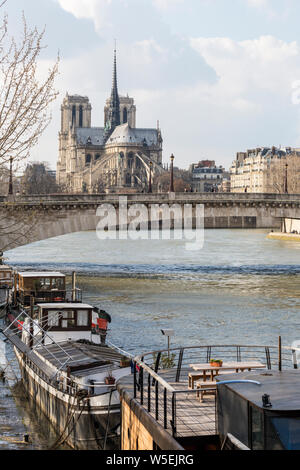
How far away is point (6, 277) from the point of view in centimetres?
3534

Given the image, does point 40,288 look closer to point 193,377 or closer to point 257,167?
point 193,377

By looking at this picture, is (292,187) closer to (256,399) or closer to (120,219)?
(120,219)

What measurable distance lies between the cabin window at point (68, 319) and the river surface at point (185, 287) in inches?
129

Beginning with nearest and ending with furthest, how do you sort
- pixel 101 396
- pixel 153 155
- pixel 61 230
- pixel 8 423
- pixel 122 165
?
pixel 101 396 < pixel 8 423 < pixel 61 230 < pixel 122 165 < pixel 153 155

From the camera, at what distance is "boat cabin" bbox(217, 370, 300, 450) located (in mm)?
7734

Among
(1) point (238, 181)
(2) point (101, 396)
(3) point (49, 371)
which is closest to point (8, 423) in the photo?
(3) point (49, 371)

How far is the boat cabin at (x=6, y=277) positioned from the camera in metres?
34.2

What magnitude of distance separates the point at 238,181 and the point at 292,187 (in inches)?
2789

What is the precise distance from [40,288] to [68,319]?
29.3ft

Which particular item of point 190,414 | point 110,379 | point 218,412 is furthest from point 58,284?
point 218,412

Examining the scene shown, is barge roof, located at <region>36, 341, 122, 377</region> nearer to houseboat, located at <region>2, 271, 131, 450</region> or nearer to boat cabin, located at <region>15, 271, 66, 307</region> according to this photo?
houseboat, located at <region>2, 271, 131, 450</region>

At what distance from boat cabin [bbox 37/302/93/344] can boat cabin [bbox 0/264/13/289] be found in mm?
12260

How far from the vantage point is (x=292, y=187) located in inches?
4021

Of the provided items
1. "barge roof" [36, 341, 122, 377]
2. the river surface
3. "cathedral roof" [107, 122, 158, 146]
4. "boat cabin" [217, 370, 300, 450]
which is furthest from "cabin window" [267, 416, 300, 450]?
"cathedral roof" [107, 122, 158, 146]
